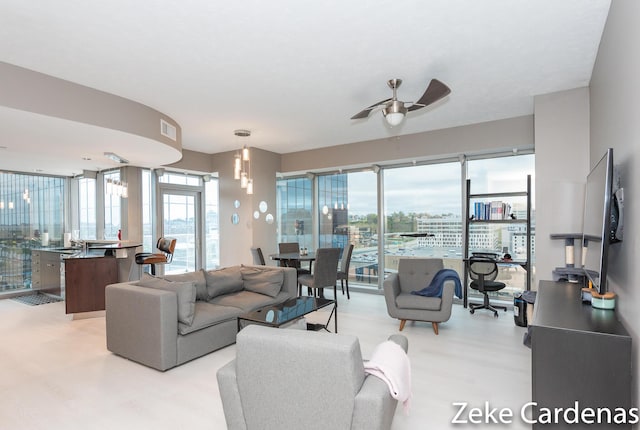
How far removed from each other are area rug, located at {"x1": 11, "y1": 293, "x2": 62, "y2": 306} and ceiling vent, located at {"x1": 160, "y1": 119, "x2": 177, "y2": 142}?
3.83 meters

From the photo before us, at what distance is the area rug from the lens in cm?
601

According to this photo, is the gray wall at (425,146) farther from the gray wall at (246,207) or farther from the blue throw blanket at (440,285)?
the blue throw blanket at (440,285)

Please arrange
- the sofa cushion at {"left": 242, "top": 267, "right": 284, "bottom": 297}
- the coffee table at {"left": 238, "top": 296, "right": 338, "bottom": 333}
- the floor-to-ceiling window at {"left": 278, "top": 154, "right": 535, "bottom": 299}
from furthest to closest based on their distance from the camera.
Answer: the floor-to-ceiling window at {"left": 278, "top": 154, "right": 535, "bottom": 299}
the sofa cushion at {"left": 242, "top": 267, "right": 284, "bottom": 297}
the coffee table at {"left": 238, "top": 296, "right": 338, "bottom": 333}

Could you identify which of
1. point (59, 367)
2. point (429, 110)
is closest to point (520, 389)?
point (429, 110)

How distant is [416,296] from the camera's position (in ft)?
14.6

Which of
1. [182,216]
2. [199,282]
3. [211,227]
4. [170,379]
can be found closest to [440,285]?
[199,282]

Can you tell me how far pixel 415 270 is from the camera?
4875 millimetres

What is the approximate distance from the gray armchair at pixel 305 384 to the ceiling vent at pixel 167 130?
372 cm

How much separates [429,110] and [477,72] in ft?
3.97

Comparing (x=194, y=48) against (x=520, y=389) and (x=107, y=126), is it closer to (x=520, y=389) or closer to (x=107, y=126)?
(x=107, y=126)

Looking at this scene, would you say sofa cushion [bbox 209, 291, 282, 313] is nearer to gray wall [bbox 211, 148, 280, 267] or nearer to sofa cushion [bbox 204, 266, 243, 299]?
sofa cushion [bbox 204, 266, 243, 299]

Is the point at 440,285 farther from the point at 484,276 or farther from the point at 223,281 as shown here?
the point at 223,281

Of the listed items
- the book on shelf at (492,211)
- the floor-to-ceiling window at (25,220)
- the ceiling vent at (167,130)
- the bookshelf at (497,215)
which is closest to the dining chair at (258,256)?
the ceiling vent at (167,130)

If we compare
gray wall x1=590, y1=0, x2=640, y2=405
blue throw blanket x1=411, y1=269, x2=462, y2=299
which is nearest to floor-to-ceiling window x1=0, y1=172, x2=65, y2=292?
blue throw blanket x1=411, y1=269, x2=462, y2=299
